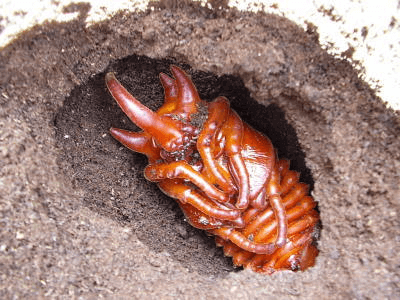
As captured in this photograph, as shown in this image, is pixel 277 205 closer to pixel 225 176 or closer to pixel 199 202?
pixel 225 176

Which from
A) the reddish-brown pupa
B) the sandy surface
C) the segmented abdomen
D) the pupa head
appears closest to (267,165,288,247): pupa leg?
the reddish-brown pupa

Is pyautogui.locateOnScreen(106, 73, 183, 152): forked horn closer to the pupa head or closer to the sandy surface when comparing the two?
the pupa head

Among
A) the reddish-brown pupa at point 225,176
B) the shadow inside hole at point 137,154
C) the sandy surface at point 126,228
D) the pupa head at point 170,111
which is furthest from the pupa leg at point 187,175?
the sandy surface at point 126,228

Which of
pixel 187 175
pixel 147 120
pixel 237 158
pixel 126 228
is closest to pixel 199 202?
pixel 187 175

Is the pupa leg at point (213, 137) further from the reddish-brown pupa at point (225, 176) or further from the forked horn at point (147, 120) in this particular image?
the forked horn at point (147, 120)

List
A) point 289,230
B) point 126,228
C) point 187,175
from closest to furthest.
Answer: point 126,228 → point 187,175 → point 289,230

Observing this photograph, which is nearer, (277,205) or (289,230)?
(277,205)
